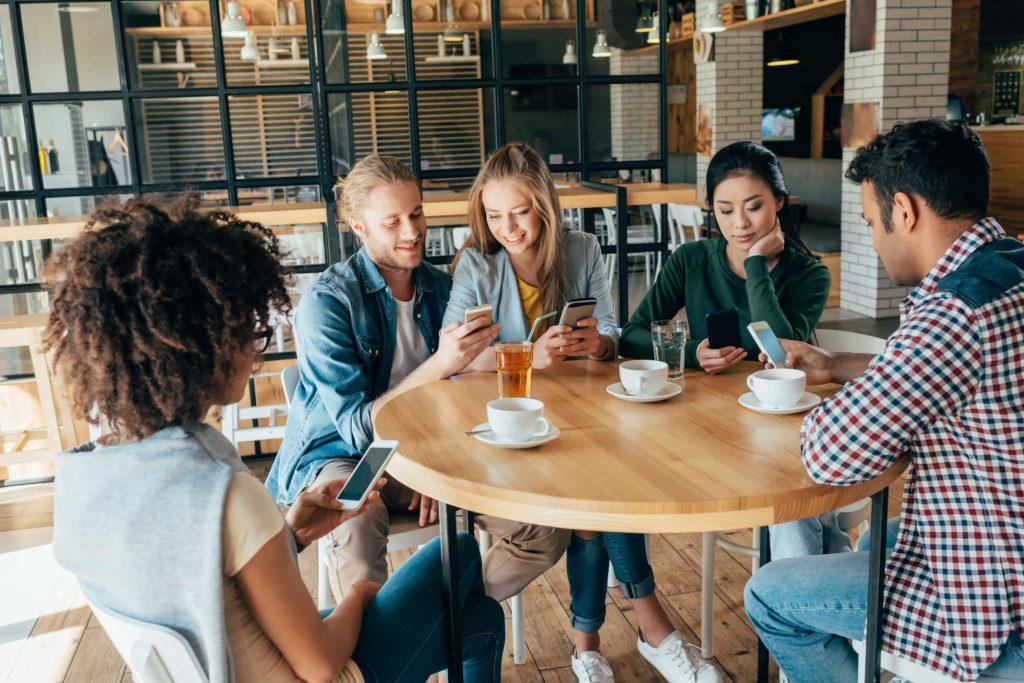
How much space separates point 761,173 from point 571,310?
65 cm

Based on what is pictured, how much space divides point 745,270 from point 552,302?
49 centimetres

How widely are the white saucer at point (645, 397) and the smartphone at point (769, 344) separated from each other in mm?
187

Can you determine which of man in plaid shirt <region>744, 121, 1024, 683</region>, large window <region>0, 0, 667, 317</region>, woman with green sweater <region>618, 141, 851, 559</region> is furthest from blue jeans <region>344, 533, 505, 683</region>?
large window <region>0, 0, 667, 317</region>

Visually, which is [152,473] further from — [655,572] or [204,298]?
[655,572]

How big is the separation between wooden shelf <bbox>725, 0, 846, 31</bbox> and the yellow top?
227 inches

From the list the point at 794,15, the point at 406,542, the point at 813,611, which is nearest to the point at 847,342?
the point at 813,611

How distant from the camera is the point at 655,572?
2770 millimetres

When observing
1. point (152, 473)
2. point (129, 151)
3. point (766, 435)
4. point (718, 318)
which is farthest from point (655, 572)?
point (129, 151)

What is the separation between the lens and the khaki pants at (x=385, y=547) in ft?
6.22

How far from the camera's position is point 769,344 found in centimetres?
179

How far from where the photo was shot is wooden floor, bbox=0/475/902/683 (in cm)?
227

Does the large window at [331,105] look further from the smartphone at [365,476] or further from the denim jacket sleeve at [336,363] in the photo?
the smartphone at [365,476]

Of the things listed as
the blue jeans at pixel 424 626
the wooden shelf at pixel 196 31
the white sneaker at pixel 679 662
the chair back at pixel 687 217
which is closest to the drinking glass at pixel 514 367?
the blue jeans at pixel 424 626

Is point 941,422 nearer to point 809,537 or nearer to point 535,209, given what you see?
point 809,537
